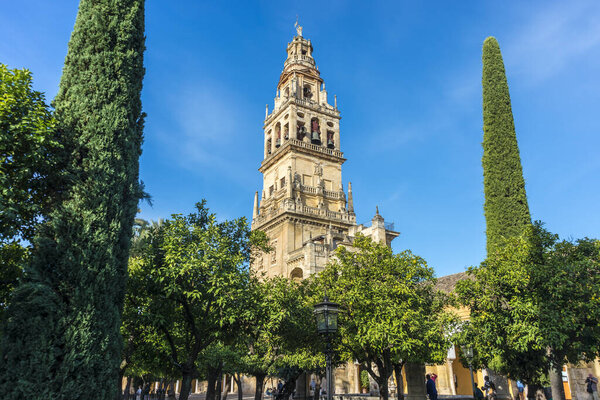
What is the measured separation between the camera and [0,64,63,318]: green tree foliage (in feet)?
30.2

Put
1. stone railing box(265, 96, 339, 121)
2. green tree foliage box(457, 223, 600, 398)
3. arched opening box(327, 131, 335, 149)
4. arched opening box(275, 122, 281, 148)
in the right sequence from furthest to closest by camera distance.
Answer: arched opening box(327, 131, 335, 149) < arched opening box(275, 122, 281, 148) < stone railing box(265, 96, 339, 121) < green tree foliage box(457, 223, 600, 398)

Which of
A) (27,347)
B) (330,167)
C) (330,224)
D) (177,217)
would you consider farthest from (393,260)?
(330,167)

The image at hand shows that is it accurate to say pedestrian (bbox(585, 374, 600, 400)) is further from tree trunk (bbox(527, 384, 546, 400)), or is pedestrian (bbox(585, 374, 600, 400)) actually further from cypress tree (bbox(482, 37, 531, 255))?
cypress tree (bbox(482, 37, 531, 255))

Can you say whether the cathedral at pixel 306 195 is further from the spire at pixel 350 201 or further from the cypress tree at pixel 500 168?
the cypress tree at pixel 500 168

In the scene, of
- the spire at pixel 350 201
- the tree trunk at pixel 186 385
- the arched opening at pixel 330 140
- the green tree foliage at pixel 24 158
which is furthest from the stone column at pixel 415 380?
the arched opening at pixel 330 140

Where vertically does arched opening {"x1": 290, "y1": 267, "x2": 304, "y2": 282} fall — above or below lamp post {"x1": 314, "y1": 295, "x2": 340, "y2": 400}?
above

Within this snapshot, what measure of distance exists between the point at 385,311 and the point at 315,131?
1152 inches

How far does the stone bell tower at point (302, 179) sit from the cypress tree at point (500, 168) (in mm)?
10516

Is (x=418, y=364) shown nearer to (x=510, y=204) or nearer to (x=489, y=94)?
(x=510, y=204)

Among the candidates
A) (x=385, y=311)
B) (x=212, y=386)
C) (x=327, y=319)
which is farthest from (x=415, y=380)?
(x=327, y=319)

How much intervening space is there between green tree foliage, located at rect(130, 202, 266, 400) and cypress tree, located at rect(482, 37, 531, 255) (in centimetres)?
1282

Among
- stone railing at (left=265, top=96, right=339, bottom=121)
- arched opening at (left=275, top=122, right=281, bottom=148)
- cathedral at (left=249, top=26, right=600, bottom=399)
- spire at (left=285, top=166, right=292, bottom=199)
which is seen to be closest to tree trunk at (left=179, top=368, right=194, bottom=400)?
cathedral at (left=249, top=26, right=600, bottom=399)

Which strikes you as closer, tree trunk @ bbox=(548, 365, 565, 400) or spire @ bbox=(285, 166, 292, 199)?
tree trunk @ bbox=(548, 365, 565, 400)

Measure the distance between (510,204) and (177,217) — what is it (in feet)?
52.9
